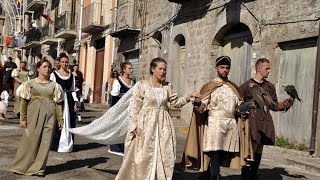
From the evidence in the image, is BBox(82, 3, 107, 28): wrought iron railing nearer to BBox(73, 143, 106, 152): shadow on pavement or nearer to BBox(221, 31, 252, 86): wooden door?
BBox(221, 31, 252, 86): wooden door

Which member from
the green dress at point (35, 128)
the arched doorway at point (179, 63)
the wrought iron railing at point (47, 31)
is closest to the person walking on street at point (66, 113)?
the green dress at point (35, 128)

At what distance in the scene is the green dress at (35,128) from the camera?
671cm

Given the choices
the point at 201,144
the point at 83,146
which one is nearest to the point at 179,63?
the point at 83,146

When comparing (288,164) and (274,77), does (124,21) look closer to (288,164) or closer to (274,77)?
(274,77)

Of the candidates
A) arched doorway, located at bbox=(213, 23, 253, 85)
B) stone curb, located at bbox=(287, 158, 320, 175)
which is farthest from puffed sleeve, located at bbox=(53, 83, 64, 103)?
arched doorway, located at bbox=(213, 23, 253, 85)

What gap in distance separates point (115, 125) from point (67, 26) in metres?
24.2

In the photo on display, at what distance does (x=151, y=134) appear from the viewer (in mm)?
5641

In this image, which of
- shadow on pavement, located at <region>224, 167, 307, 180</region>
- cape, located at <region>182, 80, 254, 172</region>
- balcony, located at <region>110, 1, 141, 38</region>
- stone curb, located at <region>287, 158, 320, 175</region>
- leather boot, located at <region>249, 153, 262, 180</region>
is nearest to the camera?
cape, located at <region>182, 80, 254, 172</region>

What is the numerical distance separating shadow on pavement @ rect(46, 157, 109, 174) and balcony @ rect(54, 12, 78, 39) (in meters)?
22.0

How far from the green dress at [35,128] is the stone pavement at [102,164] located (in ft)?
0.62

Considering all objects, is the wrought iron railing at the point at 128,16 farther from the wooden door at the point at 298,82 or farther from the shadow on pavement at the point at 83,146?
the shadow on pavement at the point at 83,146

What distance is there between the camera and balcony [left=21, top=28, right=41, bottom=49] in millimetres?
38144

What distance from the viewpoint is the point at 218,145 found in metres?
5.63

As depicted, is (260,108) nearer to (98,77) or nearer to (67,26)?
(98,77)
